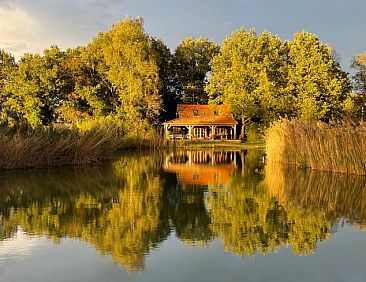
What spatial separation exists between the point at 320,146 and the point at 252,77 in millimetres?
30996

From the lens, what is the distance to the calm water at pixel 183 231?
23.0 feet

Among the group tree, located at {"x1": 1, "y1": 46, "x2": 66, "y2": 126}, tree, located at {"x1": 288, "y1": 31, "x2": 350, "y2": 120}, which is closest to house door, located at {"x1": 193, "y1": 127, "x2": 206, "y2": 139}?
tree, located at {"x1": 288, "y1": 31, "x2": 350, "y2": 120}

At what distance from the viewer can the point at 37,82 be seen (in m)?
49.7

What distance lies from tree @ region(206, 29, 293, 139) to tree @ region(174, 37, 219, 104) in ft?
17.6

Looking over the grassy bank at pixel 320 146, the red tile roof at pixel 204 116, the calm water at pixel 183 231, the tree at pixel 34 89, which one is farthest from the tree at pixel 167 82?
the calm water at pixel 183 231

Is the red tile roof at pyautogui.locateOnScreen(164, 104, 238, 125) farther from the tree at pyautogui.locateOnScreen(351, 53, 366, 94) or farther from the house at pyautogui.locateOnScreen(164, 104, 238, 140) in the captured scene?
the tree at pyautogui.locateOnScreen(351, 53, 366, 94)

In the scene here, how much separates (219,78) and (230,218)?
4364cm

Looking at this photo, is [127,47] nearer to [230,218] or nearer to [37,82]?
[37,82]

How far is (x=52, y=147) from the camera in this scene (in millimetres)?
22281

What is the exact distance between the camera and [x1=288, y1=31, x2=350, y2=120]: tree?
47.2 m

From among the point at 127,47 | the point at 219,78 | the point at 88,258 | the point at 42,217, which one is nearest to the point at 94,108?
the point at 127,47

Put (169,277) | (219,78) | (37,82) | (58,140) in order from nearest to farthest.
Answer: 1. (169,277)
2. (58,140)
3. (37,82)
4. (219,78)

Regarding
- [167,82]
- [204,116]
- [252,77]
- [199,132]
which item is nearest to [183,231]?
[252,77]

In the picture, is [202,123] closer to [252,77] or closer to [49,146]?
[252,77]
